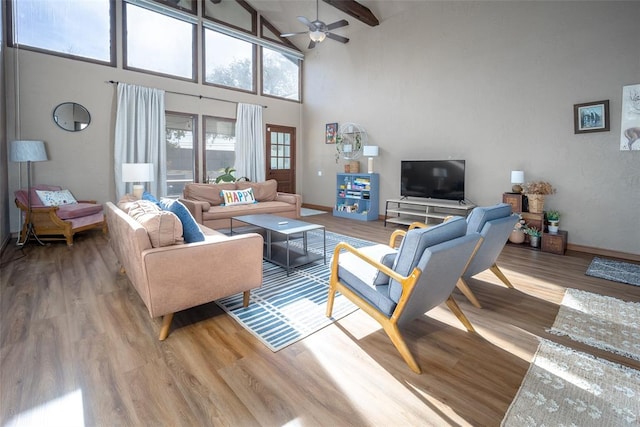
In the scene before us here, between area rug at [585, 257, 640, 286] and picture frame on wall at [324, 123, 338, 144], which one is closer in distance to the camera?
area rug at [585, 257, 640, 286]

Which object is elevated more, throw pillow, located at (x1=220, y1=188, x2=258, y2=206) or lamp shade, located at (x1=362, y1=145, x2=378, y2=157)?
lamp shade, located at (x1=362, y1=145, x2=378, y2=157)

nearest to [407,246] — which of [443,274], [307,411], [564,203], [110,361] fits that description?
[443,274]

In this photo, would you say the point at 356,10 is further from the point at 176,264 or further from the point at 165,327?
the point at 165,327

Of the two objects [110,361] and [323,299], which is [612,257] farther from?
[110,361]

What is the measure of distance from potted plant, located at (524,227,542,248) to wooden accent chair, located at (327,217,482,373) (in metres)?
3.18

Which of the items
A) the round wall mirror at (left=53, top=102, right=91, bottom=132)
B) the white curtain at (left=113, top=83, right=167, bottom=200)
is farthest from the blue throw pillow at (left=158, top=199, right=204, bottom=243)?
the round wall mirror at (left=53, top=102, right=91, bottom=132)

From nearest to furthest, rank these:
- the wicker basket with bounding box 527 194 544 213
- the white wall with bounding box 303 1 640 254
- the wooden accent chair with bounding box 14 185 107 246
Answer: the white wall with bounding box 303 1 640 254, the wooden accent chair with bounding box 14 185 107 246, the wicker basket with bounding box 527 194 544 213

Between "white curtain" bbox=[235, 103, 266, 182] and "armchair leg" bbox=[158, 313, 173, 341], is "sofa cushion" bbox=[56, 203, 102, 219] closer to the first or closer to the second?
"white curtain" bbox=[235, 103, 266, 182]

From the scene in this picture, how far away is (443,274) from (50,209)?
5.07 metres

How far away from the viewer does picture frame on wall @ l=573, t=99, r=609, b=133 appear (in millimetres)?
4160

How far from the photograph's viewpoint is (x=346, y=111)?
24.9ft

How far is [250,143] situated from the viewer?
7.62m

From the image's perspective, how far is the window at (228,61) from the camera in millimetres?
6961

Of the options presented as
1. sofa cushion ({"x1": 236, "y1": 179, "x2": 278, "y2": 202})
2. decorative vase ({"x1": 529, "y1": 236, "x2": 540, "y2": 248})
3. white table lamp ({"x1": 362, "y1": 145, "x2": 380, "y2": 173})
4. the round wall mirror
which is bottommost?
decorative vase ({"x1": 529, "y1": 236, "x2": 540, "y2": 248})
